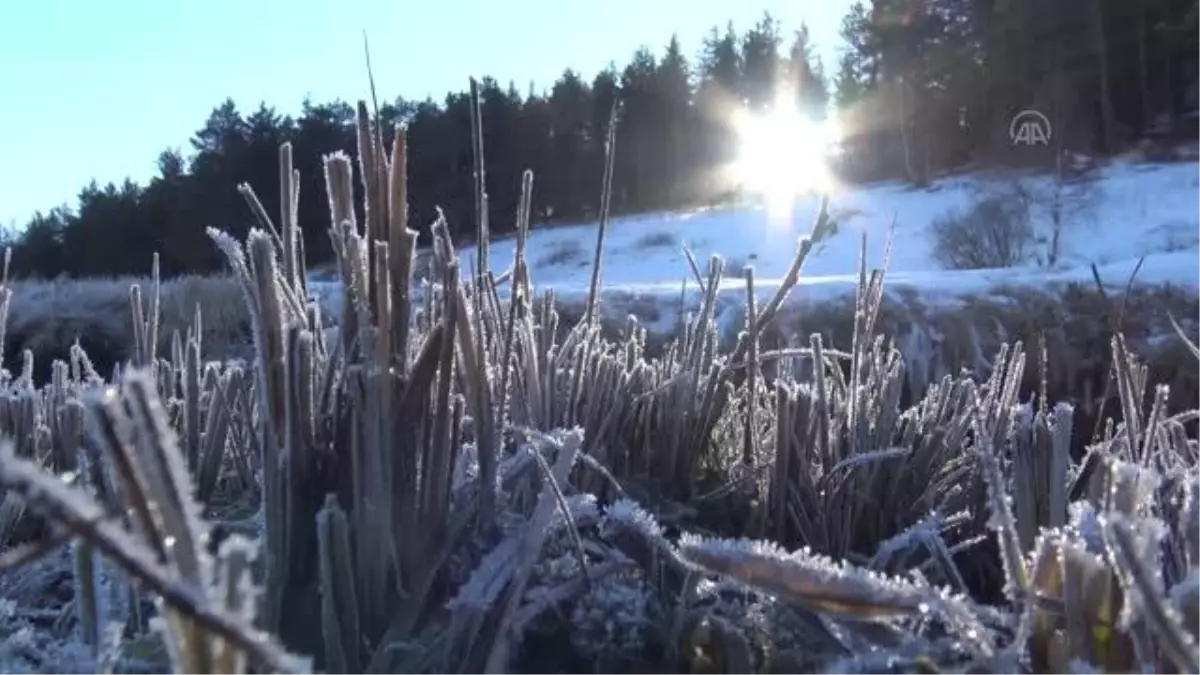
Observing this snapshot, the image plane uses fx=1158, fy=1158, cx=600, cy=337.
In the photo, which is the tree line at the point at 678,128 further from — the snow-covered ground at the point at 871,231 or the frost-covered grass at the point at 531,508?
the frost-covered grass at the point at 531,508

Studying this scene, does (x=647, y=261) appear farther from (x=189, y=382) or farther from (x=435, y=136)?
(x=189, y=382)

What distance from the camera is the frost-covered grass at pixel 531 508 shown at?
1.24 ft

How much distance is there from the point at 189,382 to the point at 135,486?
719 mm

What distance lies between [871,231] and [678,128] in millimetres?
9617

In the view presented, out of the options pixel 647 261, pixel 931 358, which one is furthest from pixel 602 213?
pixel 647 261

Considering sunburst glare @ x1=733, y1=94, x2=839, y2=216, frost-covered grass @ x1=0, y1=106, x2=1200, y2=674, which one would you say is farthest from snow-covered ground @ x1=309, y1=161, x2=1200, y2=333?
frost-covered grass @ x1=0, y1=106, x2=1200, y2=674

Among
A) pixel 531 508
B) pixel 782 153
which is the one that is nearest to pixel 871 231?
pixel 782 153

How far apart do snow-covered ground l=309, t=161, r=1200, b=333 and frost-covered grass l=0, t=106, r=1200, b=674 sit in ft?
42.3

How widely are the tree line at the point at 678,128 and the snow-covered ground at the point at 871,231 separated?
1413 mm

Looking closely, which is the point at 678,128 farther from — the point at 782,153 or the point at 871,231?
the point at 871,231

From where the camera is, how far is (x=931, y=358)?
501 centimetres

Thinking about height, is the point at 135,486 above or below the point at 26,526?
above

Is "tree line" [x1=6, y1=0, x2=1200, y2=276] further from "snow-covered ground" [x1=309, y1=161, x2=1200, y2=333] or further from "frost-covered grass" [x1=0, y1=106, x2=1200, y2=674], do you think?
"frost-covered grass" [x1=0, y1=106, x2=1200, y2=674]

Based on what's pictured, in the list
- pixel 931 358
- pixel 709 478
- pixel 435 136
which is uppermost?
pixel 435 136
